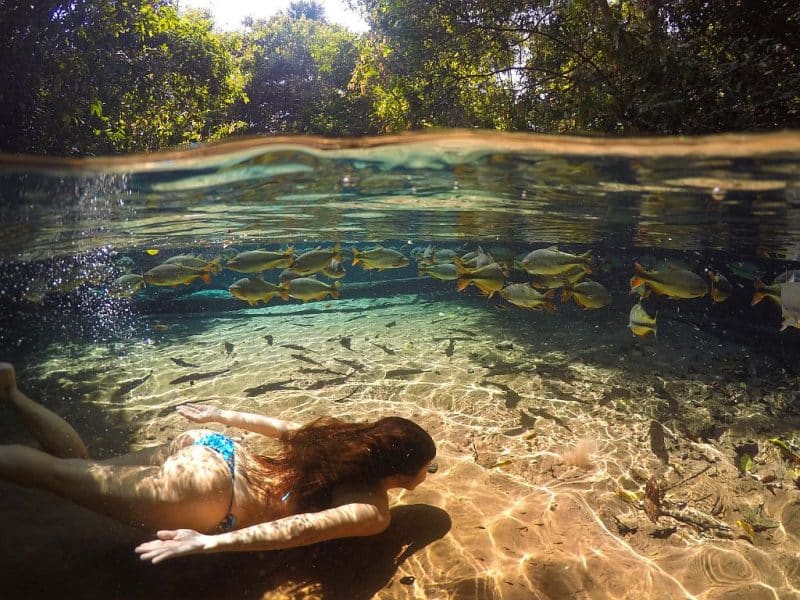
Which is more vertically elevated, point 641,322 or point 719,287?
point 719,287

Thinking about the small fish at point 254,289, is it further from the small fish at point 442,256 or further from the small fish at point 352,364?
the small fish at point 442,256

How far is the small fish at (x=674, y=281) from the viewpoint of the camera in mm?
7812

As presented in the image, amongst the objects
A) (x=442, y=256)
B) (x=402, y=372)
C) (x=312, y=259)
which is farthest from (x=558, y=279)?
(x=312, y=259)

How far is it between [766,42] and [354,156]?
10555 mm

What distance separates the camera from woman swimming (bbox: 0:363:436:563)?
151 inches

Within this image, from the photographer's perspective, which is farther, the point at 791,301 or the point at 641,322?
the point at 641,322

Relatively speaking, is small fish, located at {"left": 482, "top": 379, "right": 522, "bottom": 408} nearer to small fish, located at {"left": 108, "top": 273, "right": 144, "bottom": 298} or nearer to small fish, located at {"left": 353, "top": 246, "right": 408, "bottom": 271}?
small fish, located at {"left": 353, "top": 246, "right": 408, "bottom": 271}

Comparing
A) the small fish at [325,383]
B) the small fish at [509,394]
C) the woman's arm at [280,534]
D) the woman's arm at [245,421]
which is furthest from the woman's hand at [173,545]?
the small fish at [509,394]

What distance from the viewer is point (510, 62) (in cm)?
1397

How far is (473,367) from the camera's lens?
10.9 meters

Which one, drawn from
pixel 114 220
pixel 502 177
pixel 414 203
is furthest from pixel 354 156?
pixel 114 220

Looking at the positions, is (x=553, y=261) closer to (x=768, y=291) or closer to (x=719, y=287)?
(x=719, y=287)

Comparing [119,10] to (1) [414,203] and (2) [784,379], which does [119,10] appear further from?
(2) [784,379]

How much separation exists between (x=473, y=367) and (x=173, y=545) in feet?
27.5
